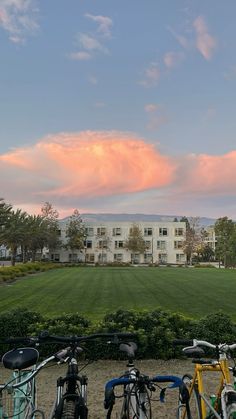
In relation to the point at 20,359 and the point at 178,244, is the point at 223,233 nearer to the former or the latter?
the point at 178,244

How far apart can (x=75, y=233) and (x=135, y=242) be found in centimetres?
1346

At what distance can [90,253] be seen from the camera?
99000mm

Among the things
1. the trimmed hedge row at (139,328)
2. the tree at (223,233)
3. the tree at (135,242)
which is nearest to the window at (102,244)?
the tree at (135,242)

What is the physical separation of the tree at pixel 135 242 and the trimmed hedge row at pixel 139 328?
277ft

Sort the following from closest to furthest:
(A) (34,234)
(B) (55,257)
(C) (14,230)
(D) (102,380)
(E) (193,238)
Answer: (D) (102,380)
(C) (14,230)
(A) (34,234)
(E) (193,238)
(B) (55,257)

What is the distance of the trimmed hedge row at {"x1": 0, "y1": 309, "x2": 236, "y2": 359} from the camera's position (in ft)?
26.9

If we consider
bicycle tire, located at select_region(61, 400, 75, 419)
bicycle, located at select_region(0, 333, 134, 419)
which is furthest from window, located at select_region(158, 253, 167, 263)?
bicycle tire, located at select_region(61, 400, 75, 419)

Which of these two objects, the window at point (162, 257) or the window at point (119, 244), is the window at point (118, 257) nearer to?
the window at point (119, 244)

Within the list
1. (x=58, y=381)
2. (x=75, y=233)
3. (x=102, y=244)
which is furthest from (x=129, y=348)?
(x=102, y=244)

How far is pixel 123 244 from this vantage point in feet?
321

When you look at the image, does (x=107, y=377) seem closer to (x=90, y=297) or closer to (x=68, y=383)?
(x=68, y=383)

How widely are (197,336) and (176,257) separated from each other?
3566 inches

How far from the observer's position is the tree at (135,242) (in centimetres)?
9325

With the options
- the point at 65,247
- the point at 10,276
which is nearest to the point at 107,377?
the point at 10,276
